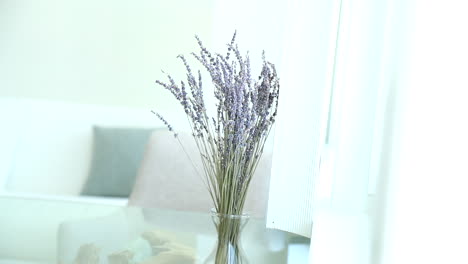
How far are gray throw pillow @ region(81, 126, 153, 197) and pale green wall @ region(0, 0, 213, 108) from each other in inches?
18.7

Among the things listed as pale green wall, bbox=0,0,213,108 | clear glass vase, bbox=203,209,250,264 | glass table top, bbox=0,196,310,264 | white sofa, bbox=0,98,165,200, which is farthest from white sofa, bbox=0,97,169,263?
clear glass vase, bbox=203,209,250,264

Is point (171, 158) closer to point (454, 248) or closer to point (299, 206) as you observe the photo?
point (299, 206)

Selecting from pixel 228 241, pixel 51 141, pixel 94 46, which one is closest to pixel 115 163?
pixel 51 141

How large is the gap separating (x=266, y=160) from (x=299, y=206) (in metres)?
0.98

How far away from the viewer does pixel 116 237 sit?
1.19 metres

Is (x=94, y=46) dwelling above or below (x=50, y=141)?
above

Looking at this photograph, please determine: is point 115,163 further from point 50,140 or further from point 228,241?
point 228,241

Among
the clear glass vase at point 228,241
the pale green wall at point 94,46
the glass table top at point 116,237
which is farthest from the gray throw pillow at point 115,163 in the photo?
the clear glass vase at point 228,241

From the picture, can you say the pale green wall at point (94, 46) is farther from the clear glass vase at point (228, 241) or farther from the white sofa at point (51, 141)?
the clear glass vase at point (228, 241)

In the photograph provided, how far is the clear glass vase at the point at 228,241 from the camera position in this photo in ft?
2.95

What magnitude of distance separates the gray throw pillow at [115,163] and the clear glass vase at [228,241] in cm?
271

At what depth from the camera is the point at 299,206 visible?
3.37 ft

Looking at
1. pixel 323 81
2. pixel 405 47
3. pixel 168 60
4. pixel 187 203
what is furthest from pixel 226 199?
pixel 168 60

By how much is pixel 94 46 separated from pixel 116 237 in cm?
312
